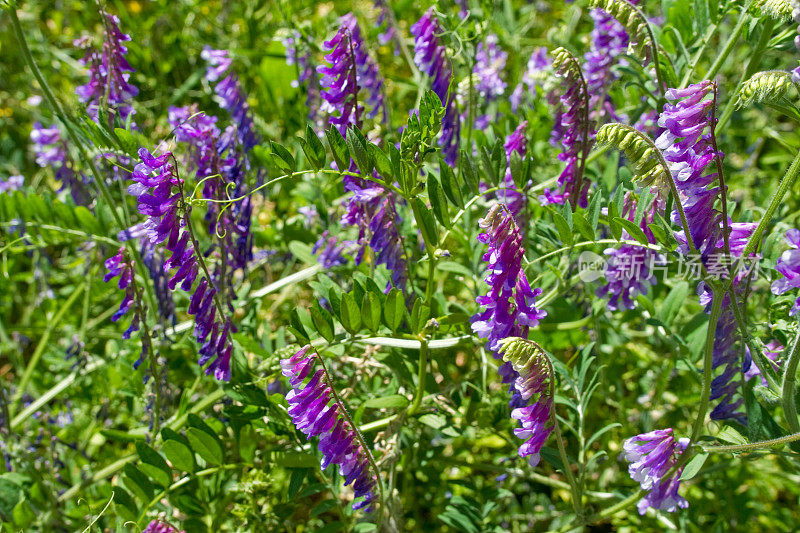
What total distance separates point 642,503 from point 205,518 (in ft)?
4.06

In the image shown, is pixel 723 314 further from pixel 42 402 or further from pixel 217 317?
pixel 42 402

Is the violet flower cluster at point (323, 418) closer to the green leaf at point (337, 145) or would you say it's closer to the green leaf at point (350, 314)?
the green leaf at point (350, 314)

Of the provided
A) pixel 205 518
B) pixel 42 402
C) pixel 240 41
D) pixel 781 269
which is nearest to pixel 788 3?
pixel 781 269

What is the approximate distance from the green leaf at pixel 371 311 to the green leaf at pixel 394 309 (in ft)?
0.06

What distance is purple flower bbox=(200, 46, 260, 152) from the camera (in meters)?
2.23

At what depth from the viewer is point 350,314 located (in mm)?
1649

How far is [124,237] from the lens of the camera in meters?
1.94

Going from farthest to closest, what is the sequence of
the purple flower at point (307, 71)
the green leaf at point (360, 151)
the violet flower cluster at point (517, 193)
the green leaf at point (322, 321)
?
the purple flower at point (307, 71) → the violet flower cluster at point (517, 193) → the green leaf at point (322, 321) → the green leaf at point (360, 151)

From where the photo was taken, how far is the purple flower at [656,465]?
150 centimetres

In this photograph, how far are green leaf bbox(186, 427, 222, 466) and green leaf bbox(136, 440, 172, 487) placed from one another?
9 cm

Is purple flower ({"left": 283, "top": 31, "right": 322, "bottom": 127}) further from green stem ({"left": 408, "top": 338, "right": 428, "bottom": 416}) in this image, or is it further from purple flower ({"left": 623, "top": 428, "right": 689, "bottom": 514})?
purple flower ({"left": 623, "top": 428, "right": 689, "bottom": 514})

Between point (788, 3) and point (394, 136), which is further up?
point (788, 3)

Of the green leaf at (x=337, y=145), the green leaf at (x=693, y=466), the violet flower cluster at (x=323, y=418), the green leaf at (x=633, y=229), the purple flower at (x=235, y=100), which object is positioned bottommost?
the green leaf at (x=693, y=466)

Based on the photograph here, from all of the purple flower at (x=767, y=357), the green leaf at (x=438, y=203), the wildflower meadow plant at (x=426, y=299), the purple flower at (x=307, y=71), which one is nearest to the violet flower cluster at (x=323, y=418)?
the wildflower meadow plant at (x=426, y=299)
